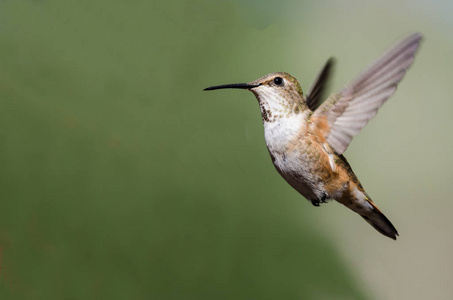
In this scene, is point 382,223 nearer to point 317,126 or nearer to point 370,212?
point 370,212

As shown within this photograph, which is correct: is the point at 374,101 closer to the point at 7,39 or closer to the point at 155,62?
the point at 155,62

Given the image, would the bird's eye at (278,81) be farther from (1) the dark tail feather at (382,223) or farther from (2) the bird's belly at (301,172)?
(1) the dark tail feather at (382,223)

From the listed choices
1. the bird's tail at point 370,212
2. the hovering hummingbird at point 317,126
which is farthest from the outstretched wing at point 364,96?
the bird's tail at point 370,212

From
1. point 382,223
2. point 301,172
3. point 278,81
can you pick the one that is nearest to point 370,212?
point 382,223

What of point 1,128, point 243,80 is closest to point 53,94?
point 1,128

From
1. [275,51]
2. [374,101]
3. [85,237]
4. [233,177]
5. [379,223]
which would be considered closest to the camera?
[374,101]

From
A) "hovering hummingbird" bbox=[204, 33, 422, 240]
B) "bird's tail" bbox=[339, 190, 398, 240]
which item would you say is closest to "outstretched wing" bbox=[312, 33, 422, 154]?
"hovering hummingbird" bbox=[204, 33, 422, 240]
